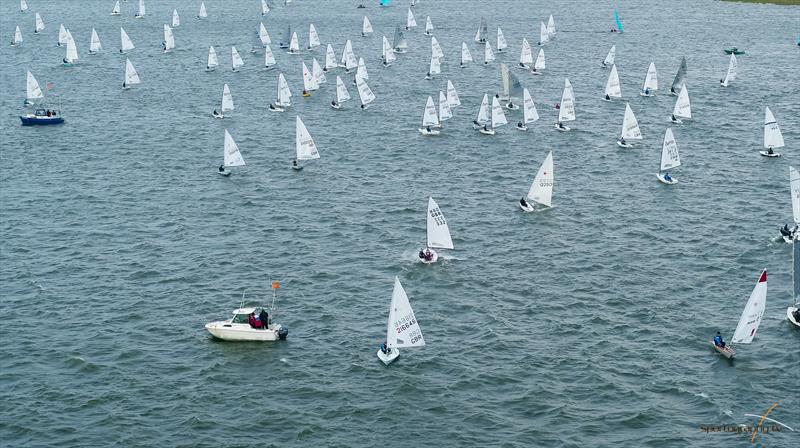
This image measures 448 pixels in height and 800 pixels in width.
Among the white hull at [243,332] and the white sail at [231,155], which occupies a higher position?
the white sail at [231,155]

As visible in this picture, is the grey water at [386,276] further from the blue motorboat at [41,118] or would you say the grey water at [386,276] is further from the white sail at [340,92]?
the white sail at [340,92]

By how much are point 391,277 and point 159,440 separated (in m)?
31.0

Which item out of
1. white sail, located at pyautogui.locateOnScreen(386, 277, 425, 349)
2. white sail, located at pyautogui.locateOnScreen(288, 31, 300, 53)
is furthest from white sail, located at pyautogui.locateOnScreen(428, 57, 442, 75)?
white sail, located at pyautogui.locateOnScreen(386, 277, 425, 349)

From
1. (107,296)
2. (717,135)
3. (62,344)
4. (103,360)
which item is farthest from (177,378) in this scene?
(717,135)

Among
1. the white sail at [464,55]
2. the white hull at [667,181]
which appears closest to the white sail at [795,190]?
the white hull at [667,181]

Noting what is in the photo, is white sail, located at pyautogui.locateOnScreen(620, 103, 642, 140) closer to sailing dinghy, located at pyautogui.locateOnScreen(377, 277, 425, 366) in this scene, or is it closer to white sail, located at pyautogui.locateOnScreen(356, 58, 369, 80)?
white sail, located at pyautogui.locateOnScreen(356, 58, 369, 80)

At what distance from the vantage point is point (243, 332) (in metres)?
74.4

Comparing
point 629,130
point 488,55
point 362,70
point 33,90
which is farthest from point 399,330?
point 488,55

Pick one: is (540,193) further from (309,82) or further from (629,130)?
(309,82)

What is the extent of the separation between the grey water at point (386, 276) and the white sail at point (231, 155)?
322 cm

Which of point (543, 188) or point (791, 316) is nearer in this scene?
point (791, 316)

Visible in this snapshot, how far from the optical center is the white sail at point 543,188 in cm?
10288

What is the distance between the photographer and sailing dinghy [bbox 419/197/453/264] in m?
89.2

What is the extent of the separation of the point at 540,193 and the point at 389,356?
1557 inches
